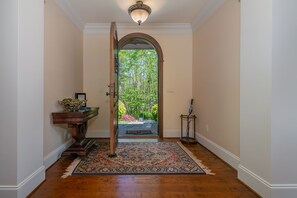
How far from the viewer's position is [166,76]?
4.11 meters

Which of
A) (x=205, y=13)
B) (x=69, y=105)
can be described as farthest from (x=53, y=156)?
(x=205, y=13)

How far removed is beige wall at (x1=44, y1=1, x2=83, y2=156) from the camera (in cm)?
243

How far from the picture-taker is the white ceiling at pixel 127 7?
9.89 feet

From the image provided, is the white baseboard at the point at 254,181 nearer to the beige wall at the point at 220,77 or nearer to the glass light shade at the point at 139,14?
the beige wall at the point at 220,77

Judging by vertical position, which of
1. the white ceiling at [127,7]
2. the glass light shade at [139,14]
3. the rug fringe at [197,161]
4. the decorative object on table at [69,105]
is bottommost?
the rug fringe at [197,161]

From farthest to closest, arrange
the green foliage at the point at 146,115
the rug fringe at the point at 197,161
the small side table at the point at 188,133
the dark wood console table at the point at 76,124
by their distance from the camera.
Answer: the green foliage at the point at 146,115
the small side table at the point at 188,133
the dark wood console table at the point at 76,124
the rug fringe at the point at 197,161

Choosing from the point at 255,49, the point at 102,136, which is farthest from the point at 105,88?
the point at 255,49

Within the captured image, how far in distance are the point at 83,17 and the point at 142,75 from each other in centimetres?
270

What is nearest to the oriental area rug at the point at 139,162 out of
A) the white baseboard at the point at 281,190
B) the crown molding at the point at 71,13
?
the white baseboard at the point at 281,190

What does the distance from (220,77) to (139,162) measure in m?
1.80

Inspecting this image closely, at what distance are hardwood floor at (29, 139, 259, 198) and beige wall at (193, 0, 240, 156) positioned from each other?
58 cm

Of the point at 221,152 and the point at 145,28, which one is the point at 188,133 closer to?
the point at 221,152

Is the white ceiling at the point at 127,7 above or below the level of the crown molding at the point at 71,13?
above

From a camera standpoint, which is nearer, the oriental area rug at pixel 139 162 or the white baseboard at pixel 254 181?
the white baseboard at pixel 254 181
